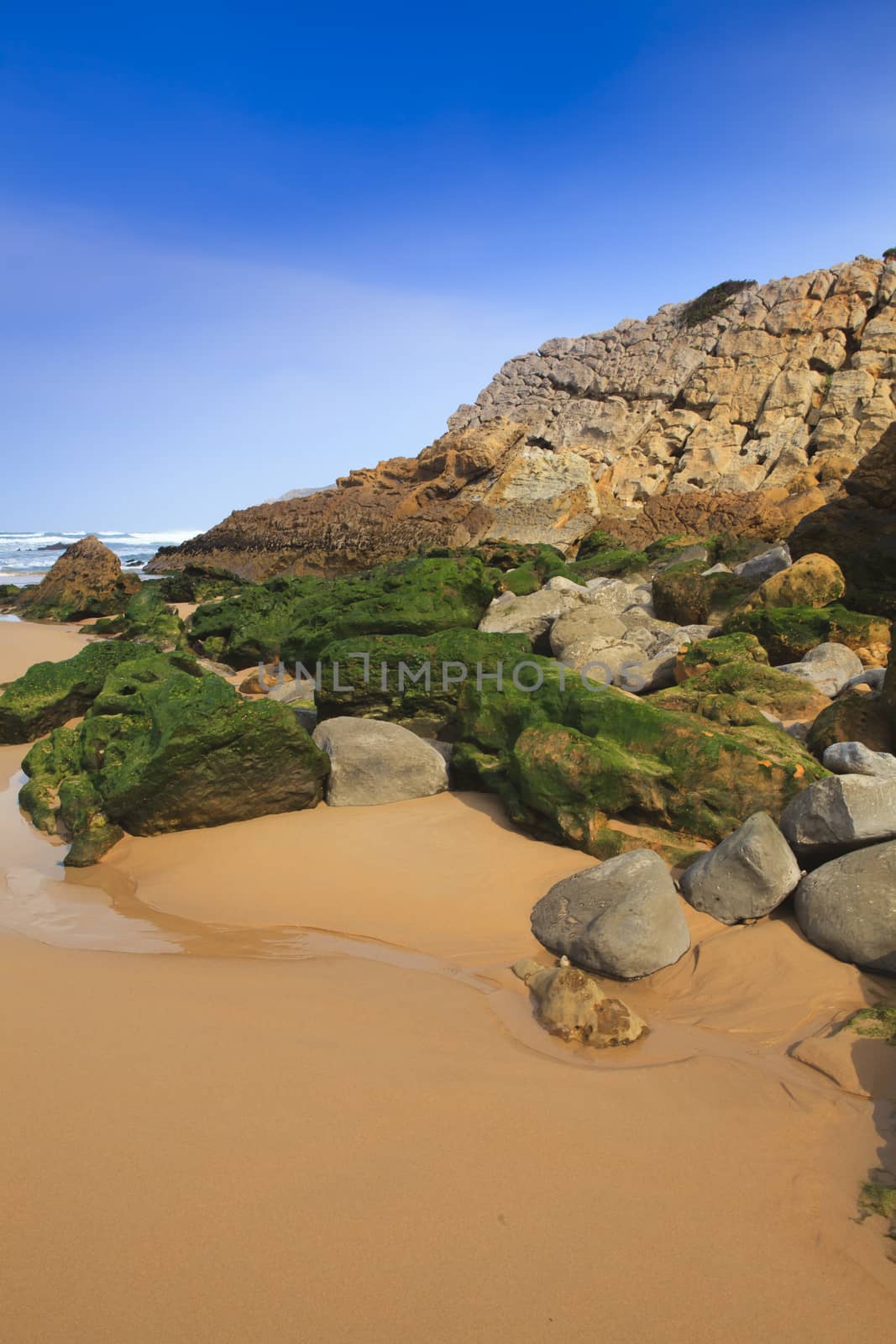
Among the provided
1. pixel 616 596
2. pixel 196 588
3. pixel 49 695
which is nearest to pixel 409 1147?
pixel 49 695

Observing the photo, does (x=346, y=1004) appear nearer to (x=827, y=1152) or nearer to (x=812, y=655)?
(x=827, y=1152)

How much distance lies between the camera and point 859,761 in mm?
4254

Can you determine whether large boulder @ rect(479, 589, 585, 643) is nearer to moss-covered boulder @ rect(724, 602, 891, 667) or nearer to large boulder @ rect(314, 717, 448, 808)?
moss-covered boulder @ rect(724, 602, 891, 667)

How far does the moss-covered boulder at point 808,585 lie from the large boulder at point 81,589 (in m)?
15.0

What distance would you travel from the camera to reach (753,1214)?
7.13 ft

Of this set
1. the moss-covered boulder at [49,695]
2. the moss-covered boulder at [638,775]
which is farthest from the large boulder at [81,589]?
the moss-covered boulder at [638,775]

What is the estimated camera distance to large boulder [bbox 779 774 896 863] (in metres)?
3.81

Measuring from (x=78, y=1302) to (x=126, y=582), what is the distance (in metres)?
20.5

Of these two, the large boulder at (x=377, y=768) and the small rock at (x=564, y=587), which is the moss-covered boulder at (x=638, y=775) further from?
the small rock at (x=564, y=587)

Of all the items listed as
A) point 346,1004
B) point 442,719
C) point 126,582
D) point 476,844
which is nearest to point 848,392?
point 126,582

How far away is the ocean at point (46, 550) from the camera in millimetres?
35969

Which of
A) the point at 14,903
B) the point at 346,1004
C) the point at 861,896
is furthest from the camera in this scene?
the point at 14,903

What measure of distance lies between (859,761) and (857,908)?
0.96 metres

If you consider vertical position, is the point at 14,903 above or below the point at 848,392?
below
